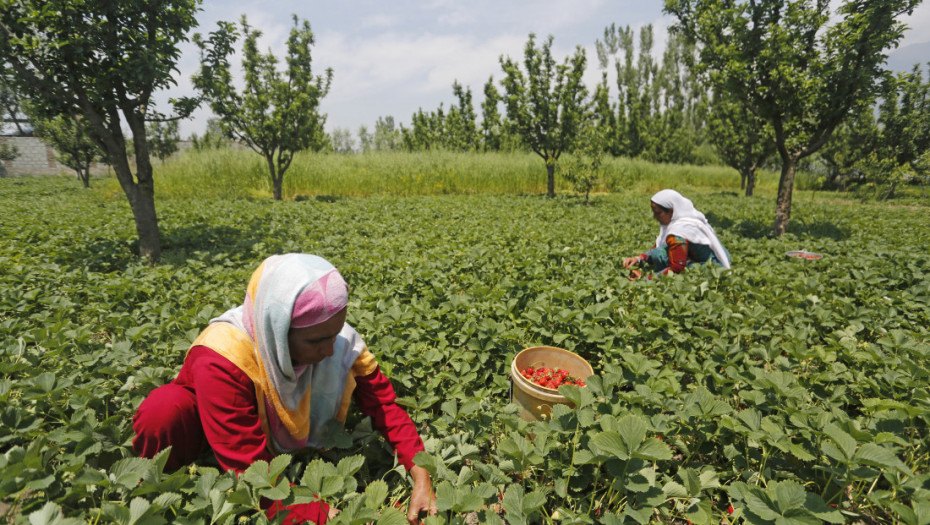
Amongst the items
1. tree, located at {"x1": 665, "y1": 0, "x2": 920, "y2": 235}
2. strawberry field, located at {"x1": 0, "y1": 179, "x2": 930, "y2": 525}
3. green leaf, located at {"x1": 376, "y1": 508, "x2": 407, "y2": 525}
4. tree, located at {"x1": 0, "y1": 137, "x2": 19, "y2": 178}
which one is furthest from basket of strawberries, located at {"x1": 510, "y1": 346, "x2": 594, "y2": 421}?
tree, located at {"x1": 0, "y1": 137, "x2": 19, "y2": 178}

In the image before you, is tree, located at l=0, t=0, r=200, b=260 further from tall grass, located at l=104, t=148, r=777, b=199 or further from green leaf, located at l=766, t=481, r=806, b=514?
tall grass, located at l=104, t=148, r=777, b=199

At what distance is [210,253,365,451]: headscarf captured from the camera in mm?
1332

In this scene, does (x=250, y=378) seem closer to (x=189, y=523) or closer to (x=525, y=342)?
(x=189, y=523)

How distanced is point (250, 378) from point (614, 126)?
33742mm

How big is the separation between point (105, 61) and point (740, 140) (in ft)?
73.9

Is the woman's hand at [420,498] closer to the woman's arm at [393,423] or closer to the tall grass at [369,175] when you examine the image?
the woman's arm at [393,423]

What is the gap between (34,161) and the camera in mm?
31812

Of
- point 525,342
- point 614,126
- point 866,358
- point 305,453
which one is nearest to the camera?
point 305,453

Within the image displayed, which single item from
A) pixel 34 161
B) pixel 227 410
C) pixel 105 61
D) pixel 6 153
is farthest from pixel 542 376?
pixel 34 161

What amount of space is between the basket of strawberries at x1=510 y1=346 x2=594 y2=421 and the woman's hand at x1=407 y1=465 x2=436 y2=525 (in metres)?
0.69

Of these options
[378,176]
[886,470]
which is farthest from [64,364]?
[378,176]

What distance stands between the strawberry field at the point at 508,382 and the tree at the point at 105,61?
150 cm

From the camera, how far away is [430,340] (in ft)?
9.52

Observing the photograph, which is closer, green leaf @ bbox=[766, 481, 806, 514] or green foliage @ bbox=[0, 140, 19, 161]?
green leaf @ bbox=[766, 481, 806, 514]
